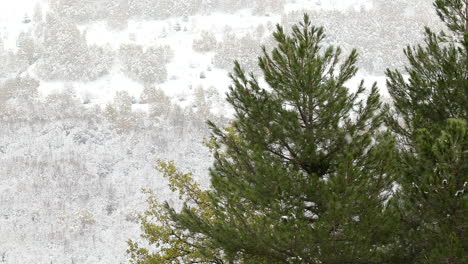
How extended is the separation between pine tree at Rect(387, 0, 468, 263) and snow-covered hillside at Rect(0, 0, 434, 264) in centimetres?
776

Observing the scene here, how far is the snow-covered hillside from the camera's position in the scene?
110ft

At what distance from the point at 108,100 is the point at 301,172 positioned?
53.0 metres

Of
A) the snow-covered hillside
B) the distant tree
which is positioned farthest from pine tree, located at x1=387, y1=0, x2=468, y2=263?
the distant tree

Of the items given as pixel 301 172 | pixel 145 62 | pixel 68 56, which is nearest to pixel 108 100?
pixel 145 62

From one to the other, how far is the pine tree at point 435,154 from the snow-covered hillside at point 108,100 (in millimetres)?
7760

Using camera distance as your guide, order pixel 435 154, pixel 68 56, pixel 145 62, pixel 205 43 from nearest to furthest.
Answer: pixel 435 154, pixel 145 62, pixel 68 56, pixel 205 43

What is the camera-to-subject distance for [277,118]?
729cm

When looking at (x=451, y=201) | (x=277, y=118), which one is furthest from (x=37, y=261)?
(x=451, y=201)

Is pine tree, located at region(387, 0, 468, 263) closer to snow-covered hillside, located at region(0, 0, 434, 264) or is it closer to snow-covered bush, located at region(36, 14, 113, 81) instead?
snow-covered hillside, located at region(0, 0, 434, 264)

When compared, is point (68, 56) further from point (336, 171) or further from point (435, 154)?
point (435, 154)

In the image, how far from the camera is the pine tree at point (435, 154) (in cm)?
533

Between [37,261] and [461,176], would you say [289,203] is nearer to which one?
[461,176]

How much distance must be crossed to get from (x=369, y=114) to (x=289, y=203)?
1889 millimetres

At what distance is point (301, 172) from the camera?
6.72 m
